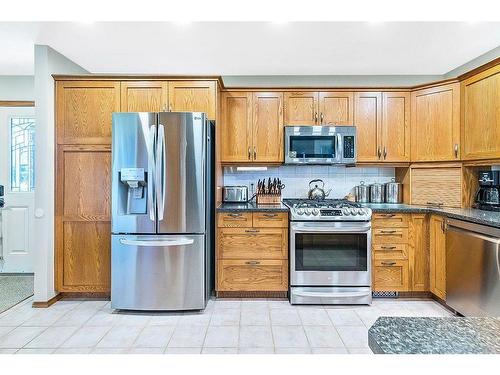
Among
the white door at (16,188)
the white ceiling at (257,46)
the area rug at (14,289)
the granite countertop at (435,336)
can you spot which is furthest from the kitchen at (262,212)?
the granite countertop at (435,336)

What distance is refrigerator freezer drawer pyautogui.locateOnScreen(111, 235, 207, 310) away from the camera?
9.61 ft

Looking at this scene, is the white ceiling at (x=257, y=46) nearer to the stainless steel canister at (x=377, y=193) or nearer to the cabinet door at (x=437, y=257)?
the stainless steel canister at (x=377, y=193)

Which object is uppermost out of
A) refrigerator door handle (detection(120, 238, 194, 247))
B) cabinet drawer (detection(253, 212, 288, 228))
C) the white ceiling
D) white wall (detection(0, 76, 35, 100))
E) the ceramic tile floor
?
the white ceiling

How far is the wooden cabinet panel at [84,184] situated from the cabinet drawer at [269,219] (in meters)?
1.41

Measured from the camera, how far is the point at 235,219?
10.7 ft

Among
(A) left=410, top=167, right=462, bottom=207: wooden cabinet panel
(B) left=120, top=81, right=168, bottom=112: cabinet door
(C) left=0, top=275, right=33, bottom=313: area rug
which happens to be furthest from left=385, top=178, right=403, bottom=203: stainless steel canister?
(C) left=0, top=275, right=33, bottom=313: area rug

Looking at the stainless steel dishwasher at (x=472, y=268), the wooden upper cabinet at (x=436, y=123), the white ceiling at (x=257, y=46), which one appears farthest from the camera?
the wooden upper cabinet at (x=436, y=123)

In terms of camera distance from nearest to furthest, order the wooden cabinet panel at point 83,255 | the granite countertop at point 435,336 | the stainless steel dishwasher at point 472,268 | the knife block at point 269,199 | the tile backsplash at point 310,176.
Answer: the granite countertop at point 435,336 → the stainless steel dishwasher at point 472,268 → the wooden cabinet panel at point 83,255 → the knife block at point 269,199 → the tile backsplash at point 310,176

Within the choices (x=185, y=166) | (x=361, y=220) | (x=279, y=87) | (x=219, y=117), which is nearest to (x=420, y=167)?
(x=361, y=220)

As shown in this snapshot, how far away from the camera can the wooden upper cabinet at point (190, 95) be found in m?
3.25

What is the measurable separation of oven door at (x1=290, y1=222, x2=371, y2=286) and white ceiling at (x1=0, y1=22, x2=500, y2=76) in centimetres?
166

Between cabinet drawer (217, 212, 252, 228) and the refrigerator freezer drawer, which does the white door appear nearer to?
the refrigerator freezer drawer

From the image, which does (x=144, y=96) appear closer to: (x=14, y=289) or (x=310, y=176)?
(x=310, y=176)

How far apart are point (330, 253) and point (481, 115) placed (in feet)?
5.95
